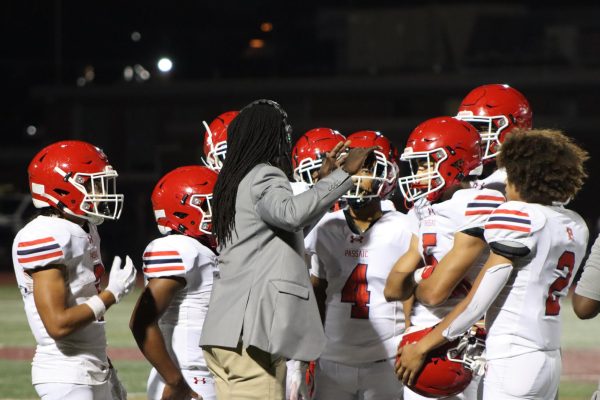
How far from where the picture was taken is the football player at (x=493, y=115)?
506cm

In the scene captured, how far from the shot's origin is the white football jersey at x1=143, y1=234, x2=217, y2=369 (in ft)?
14.1

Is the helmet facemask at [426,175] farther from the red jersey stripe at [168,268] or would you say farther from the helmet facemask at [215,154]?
the helmet facemask at [215,154]

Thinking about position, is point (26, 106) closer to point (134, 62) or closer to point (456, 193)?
point (134, 62)

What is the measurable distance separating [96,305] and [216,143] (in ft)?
7.06

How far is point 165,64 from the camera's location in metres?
32.0

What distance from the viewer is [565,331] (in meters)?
12.9

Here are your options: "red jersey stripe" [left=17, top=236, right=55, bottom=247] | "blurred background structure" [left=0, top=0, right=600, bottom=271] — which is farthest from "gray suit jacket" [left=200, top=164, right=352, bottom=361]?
"blurred background structure" [left=0, top=0, right=600, bottom=271]

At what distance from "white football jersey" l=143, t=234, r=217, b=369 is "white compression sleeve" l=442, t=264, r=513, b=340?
1286 millimetres

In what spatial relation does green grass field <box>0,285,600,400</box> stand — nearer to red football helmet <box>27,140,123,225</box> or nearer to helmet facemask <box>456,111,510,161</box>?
helmet facemask <box>456,111,510,161</box>

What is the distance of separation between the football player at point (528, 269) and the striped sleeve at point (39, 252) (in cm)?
159

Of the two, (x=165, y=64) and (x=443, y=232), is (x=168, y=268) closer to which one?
(x=443, y=232)

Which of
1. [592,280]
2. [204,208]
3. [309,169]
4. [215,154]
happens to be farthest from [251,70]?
[592,280]

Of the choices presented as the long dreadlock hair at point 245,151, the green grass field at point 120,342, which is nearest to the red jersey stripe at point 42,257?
the long dreadlock hair at point 245,151

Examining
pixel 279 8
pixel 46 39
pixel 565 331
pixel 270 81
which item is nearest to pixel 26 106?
pixel 46 39
